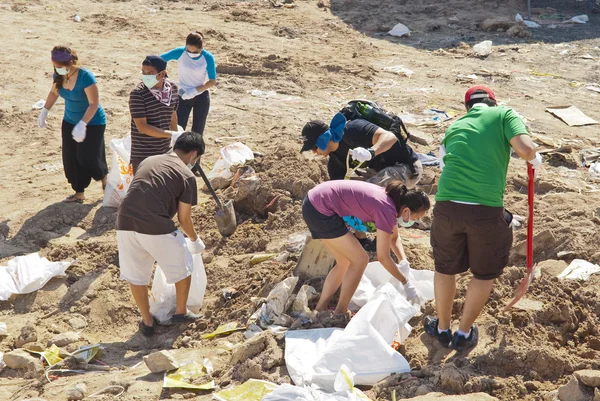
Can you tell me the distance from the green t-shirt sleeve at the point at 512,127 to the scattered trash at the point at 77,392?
9.47ft

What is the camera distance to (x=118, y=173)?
Result: 7.25 meters

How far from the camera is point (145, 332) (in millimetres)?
5457

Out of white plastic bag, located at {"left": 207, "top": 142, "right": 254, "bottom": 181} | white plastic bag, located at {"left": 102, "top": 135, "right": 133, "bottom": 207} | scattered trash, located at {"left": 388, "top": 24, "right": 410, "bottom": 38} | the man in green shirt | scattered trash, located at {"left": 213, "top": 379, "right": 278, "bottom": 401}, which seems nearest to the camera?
scattered trash, located at {"left": 213, "top": 379, "right": 278, "bottom": 401}

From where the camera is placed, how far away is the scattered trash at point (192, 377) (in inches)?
173

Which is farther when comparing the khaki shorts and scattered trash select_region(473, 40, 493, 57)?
scattered trash select_region(473, 40, 493, 57)

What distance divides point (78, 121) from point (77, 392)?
329 centimetres

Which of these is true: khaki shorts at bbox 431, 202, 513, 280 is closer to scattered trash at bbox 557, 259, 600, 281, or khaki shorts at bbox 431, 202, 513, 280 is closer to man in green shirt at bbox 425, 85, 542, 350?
man in green shirt at bbox 425, 85, 542, 350

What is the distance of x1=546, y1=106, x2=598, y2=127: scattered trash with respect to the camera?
989 cm

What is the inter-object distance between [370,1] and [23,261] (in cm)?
1189

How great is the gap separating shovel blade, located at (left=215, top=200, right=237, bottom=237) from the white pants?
1.58 metres

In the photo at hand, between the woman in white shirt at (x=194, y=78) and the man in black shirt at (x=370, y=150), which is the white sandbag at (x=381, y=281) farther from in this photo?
the woman in white shirt at (x=194, y=78)

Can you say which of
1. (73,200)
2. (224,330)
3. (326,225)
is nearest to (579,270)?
(326,225)

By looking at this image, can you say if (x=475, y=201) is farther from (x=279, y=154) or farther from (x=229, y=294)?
(x=279, y=154)

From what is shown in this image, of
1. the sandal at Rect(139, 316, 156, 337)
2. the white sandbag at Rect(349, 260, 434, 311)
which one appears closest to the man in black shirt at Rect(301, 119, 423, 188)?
the white sandbag at Rect(349, 260, 434, 311)
